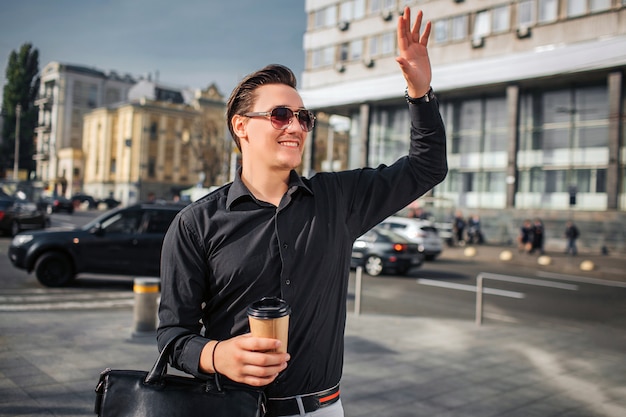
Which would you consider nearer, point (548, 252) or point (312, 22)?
point (548, 252)

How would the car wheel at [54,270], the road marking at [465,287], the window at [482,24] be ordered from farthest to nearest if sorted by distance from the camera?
the window at [482,24]
the road marking at [465,287]
the car wheel at [54,270]

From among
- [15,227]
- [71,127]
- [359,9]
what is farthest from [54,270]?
[71,127]

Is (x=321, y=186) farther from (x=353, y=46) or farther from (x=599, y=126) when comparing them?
(x=353, y=46)

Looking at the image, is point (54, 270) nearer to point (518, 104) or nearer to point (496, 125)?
point (518, 104)

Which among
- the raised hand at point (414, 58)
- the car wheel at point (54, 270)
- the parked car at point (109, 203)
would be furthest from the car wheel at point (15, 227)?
the parked car at point (109, 203)

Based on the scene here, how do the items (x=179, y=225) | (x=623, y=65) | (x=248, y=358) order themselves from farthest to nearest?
(x=623, y=65), (x=179, y=225), (x=248, y=358)

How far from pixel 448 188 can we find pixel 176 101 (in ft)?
150

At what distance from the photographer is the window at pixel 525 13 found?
35.2 metres

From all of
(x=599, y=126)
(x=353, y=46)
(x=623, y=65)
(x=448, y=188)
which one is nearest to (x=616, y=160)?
(x=599, y=126)

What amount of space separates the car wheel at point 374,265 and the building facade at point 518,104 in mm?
16440

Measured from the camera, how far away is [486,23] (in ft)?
123

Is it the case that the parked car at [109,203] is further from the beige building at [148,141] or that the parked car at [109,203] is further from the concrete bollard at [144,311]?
the concrete bollard at [144,311]

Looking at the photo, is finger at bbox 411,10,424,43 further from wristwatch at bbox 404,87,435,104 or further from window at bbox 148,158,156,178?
window at bbox 148,158,156,178

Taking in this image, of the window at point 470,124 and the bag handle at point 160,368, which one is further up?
the window at point 470,124
